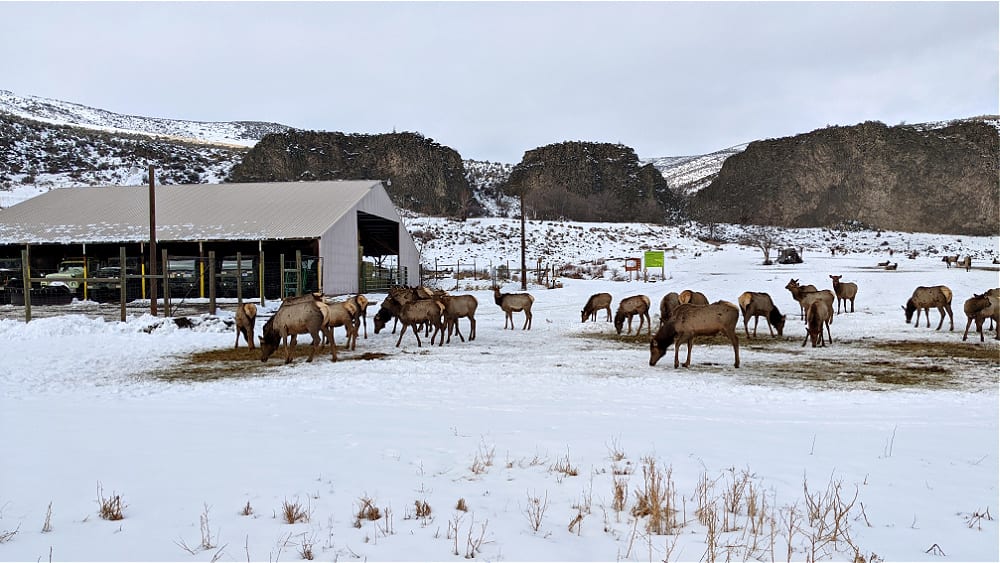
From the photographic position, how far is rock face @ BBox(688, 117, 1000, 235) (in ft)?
324

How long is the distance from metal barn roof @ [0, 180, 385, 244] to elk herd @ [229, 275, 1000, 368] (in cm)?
1480

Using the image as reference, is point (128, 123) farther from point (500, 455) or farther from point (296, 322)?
point (500, 455)

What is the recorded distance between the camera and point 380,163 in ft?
367

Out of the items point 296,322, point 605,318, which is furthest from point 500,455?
point 605,318

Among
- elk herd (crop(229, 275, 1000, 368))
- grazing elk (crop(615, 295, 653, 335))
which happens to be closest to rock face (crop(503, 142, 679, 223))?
elk herd (crop(229, 275, 1000, 368))

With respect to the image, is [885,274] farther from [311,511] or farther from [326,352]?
[311,511]

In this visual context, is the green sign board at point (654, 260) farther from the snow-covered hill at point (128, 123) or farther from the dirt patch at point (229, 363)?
the snow-covered hill at point (128, 123)

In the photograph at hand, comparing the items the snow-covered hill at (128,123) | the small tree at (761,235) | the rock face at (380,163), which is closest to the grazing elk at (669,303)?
the small tree at (761,235)

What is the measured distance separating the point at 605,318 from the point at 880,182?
9940cm

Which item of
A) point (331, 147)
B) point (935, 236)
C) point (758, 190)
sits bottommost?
point (935, 236)

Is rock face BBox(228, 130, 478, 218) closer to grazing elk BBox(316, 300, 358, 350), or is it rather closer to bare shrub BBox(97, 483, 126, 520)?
grazing elk BBox(316, 300, 358, 350)

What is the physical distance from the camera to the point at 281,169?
106 m

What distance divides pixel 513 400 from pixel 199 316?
15592mm

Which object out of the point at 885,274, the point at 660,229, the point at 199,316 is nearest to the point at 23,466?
the point at 199,316
